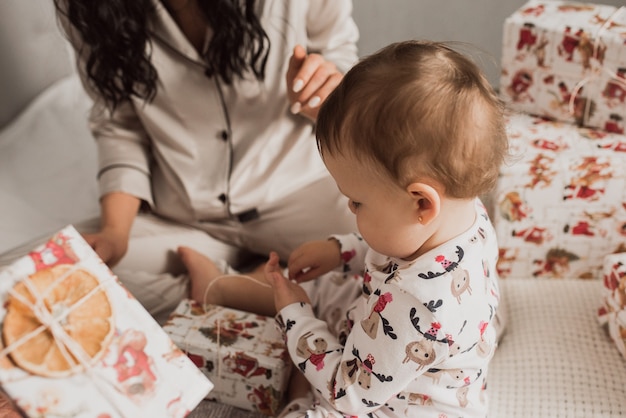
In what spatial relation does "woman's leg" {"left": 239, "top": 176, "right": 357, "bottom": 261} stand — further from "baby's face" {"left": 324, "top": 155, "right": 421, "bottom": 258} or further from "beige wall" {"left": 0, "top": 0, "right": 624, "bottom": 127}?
"beige wall" {"left": 0, "top": 0, "right": 624, "bottom": 127}

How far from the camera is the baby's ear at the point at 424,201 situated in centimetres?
64

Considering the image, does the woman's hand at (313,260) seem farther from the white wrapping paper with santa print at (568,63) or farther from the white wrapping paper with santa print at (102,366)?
the white wrapping paper with santa print at (568,63)

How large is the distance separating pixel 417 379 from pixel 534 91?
652mm

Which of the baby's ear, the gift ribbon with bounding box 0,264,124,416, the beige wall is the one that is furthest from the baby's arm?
the beige wall

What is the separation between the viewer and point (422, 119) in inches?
24.4

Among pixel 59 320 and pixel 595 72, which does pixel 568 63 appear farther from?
pixel 59 320

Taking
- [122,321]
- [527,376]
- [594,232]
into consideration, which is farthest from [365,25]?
[122,321]

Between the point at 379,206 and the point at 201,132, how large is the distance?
473 mm

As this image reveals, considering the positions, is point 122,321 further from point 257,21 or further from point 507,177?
point 507,177

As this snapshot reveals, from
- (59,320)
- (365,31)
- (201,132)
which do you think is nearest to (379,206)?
(59,320)

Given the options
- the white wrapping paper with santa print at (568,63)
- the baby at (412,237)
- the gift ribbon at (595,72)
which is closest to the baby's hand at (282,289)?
the baby at (412,237)

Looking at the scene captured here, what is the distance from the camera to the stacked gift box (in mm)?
1036

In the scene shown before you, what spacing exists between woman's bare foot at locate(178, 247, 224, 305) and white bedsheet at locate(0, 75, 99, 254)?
0.93 feet

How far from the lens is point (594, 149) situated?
3.54 feet
